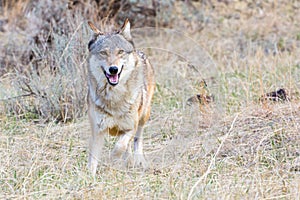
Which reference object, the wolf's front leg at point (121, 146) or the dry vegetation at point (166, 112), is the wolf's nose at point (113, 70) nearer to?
the wolf's front leg at point (121, 146)

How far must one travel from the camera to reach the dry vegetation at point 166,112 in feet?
16.0

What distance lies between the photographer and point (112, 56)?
5.13m

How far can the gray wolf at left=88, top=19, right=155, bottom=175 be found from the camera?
17.2ft

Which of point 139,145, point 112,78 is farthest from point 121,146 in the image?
point 139,145

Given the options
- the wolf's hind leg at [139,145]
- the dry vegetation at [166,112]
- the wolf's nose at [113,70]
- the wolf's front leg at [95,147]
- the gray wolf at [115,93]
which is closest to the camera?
the dry vegetation at [166,112]

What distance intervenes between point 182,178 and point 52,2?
A: 5.49 m

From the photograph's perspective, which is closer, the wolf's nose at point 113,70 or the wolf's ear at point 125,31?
the wolf's nose at point 113,70

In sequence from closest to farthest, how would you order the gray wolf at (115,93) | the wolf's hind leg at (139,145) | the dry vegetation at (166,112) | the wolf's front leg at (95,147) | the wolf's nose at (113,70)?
the dry vegetation at (166,112)
the wolf's nose at (113,70)
the gray wolf at (115,93)
the wolf's front leg at (95,147)
the wolf's hind leg at (139,145)

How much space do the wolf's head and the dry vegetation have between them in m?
0.81

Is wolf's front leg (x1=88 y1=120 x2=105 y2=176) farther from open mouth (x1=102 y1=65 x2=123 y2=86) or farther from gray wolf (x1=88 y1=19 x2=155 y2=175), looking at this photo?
open mouth (x1=102 y1=65 x2=123 y2=86)

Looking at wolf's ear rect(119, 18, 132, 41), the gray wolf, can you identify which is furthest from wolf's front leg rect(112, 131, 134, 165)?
wolf's ear rect(119, 18, 132, 41)

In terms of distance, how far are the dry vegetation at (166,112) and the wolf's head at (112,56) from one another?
81 centimetres

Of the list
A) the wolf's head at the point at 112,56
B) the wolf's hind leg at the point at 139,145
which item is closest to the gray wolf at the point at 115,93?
the wolf's head at the point at 112,56

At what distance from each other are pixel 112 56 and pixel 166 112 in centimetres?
236
